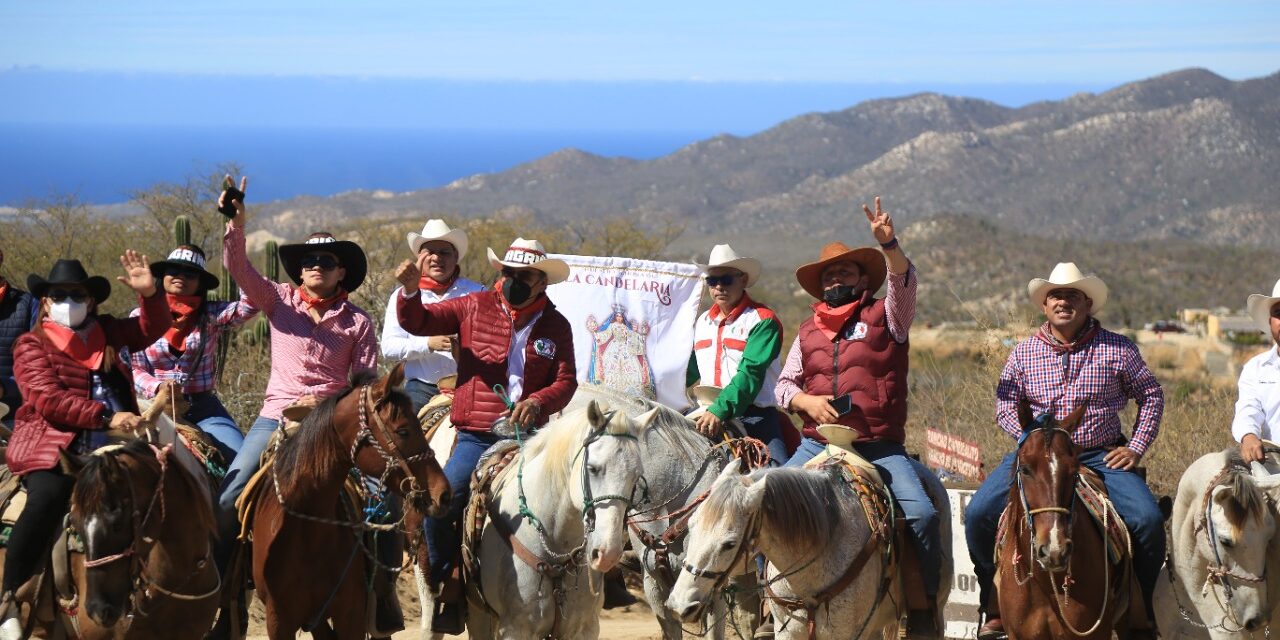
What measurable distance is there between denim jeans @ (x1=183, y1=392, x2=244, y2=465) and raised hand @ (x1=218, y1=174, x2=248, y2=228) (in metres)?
1.53

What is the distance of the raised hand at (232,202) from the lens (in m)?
8.55

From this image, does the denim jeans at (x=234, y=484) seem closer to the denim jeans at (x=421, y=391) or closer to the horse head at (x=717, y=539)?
the denim jeans at (x=421, y=391)

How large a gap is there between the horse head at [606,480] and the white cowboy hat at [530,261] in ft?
4.16

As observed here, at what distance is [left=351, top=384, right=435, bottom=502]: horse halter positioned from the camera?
7613mm

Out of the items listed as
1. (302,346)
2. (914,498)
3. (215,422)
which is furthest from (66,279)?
(914,498)

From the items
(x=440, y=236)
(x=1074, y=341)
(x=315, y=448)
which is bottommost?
(x=315, y=448)

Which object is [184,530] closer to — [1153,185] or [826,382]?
[826,382]

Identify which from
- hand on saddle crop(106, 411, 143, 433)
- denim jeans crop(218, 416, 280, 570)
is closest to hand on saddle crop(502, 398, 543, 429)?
denim jeans crop(218, 416, 280, 570)

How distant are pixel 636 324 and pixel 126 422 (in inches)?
214

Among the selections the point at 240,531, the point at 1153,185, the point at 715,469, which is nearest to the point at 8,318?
the point at 240,531

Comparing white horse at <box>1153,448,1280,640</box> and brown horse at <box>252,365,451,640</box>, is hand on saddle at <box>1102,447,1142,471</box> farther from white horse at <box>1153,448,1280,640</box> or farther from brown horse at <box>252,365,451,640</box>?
brown horse at <box>252,365,451,640</box>

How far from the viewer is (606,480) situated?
795 centimetres

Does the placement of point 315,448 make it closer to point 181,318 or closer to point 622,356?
point 181,318

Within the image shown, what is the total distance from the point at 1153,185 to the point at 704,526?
82910 mm
